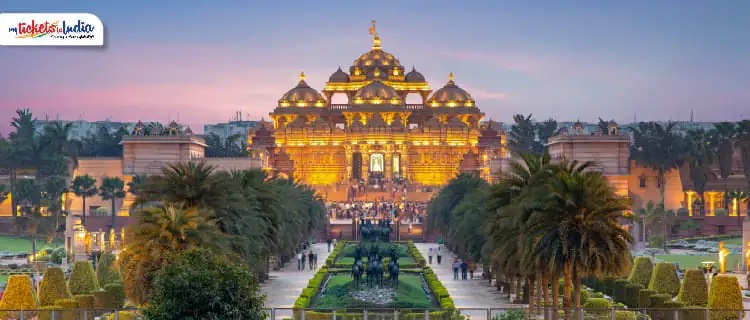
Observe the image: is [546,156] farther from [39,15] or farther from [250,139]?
[250,139]

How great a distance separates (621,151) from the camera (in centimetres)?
9700

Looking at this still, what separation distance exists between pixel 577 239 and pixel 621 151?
61.2 meters

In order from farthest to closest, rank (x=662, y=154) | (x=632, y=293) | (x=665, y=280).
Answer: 1. (x=662, y=154)
2. (x=632, y=293)
3. (x=665, y=280)

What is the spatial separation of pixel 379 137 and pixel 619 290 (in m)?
88.9

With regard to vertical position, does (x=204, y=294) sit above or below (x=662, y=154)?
below

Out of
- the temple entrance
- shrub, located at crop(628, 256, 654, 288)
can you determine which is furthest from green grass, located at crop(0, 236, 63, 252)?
the temple entrance

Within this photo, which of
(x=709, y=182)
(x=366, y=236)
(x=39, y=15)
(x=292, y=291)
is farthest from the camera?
(x=709, y=182)

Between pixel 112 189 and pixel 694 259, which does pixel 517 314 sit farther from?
pixel 112 189

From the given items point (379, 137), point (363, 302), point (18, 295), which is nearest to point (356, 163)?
point (379, 137)

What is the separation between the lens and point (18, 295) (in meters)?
40.7

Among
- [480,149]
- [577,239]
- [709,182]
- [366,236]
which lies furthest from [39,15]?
[480,149]

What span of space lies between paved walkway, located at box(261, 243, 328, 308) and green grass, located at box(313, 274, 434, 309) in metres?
1.41

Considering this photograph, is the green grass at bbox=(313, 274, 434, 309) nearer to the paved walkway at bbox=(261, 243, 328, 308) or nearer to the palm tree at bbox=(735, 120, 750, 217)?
the paved walkway at bbox=(261, 243, 328, 308)

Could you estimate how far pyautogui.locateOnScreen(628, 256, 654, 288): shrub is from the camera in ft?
170
